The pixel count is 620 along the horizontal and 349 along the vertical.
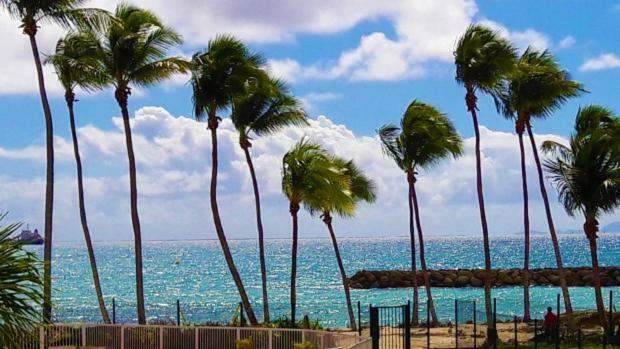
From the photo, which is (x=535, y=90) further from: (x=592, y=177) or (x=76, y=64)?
(x=76, y=64)

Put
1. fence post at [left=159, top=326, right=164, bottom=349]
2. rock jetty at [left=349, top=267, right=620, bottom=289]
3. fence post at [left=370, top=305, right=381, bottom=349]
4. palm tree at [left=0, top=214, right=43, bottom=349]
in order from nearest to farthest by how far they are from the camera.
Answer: palm tree at [left=0, top=214, right=43, bottom=349] → fence post at [left=370, top=305, right=381, bottom=349] → fence post at [left=159, top=326, right=164, bottom=349] → rock jetty at [left=349, top=267, right=620, bottom=289]

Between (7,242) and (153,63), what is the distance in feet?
69.2

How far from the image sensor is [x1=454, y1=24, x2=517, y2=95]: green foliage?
121 ft

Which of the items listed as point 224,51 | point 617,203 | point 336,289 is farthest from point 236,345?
point 336,289

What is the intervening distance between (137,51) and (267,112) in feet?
21.5

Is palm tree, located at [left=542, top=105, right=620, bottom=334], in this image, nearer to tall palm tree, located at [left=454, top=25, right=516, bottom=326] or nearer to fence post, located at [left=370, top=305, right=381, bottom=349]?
tall palm tree, located at [left=454, top=25, right=516, bottom=326]

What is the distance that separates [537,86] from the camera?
37938 mm

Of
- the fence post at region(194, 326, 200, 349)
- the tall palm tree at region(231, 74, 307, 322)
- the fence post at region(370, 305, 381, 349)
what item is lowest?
the fence post at region(194, 326, 200, 349)

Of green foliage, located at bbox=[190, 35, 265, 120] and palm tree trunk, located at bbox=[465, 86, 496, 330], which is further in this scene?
palm tree trunk, located at bbox=[465, 86, 496, 330]

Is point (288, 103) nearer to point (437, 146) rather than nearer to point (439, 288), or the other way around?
point (437, 146)

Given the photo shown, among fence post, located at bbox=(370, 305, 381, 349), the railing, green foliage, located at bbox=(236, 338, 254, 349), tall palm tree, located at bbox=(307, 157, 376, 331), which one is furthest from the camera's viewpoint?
tall palm tree, located at bbox=(307, 157, 376, 331)

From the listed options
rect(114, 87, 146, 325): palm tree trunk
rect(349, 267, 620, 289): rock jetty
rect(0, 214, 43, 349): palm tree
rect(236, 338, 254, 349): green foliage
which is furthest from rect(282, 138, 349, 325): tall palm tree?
rect(349, 267, 620, 289): rock jetty

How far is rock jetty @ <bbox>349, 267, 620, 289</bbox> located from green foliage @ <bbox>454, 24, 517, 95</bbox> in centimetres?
6272

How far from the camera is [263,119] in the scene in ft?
122
